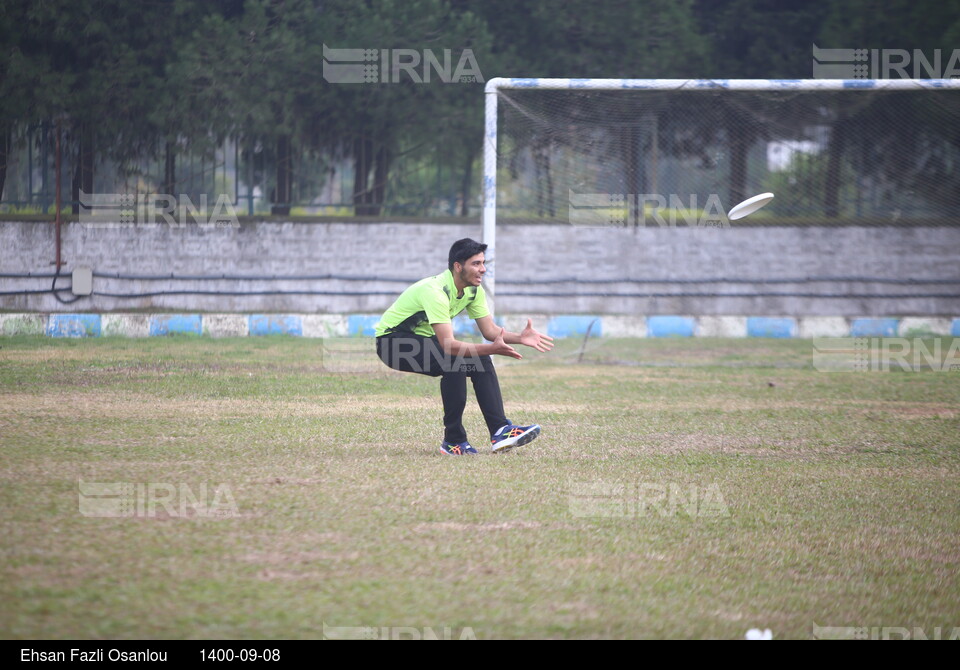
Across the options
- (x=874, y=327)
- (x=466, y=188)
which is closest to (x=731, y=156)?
(x=874, y=327)

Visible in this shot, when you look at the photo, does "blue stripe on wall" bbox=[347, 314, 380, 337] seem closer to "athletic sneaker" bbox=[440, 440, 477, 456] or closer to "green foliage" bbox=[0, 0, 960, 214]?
"green foliage" bbox=[0, 0, 960, 214]

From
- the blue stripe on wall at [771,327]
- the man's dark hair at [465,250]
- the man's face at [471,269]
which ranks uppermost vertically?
the man's dark hair at [465,250]

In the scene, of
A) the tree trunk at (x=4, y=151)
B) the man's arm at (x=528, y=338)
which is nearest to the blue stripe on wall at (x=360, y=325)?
the tree trunk at (x=4, y=151)

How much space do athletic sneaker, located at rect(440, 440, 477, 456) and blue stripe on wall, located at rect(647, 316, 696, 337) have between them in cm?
1018

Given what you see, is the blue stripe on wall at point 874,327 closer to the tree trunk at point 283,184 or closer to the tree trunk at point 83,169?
the tree trunk at point 283,184

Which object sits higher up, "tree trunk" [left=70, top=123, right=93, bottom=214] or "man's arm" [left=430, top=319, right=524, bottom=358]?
"tree trunk" [left=70, top=123, right=93, bottom=214]

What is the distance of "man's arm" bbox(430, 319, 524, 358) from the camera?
251 inches

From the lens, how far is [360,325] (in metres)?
15.6

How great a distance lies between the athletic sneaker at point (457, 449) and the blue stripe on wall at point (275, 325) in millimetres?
9035

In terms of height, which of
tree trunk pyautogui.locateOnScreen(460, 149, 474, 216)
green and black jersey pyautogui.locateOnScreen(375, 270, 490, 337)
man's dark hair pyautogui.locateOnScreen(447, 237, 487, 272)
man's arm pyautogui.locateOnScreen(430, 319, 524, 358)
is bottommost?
man's arm pyautogui.locateOnScreen(430, 319, 524, 358)

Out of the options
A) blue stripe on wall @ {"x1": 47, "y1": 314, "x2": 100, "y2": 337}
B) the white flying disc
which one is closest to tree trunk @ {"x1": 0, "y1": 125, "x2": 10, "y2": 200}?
blue stripe on wall @ {"x1": 47, "y1": 314, "x2": 100, "y2": 337}

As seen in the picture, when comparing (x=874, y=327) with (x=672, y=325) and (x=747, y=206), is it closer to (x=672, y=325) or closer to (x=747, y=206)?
(x=672, y=325)

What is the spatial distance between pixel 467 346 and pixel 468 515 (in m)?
1.56

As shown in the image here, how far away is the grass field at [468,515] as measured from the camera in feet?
12.5
